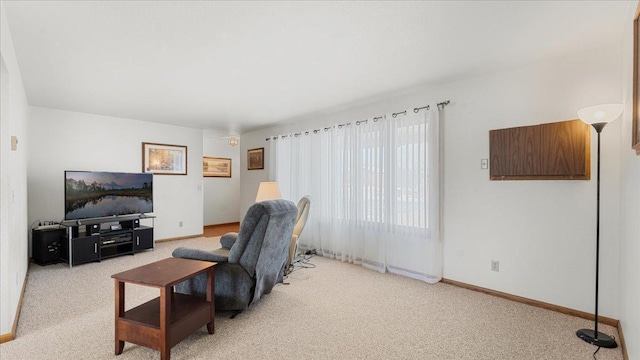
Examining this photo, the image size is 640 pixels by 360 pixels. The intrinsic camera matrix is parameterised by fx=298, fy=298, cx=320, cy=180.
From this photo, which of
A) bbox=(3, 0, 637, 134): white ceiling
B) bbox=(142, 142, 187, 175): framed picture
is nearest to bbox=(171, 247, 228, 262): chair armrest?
bbox=(3, 0, 637, 134): white ceiling

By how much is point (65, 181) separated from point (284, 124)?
11.5ft

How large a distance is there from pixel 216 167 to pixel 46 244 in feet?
14.4

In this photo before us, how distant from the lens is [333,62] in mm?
2879

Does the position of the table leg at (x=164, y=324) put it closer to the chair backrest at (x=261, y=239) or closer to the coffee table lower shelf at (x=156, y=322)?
the coffee table lower shelf at (x=156, y=322)

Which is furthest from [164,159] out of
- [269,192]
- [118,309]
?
[118,309]

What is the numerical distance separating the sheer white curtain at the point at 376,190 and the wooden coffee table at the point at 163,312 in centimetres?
244

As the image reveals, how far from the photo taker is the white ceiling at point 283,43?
79.4 inches

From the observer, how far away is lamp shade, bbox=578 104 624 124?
2141 mm

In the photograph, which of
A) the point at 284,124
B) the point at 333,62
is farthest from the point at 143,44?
the point at 284,124

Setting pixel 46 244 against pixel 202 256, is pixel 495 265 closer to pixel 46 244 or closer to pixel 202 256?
pixel 202 256

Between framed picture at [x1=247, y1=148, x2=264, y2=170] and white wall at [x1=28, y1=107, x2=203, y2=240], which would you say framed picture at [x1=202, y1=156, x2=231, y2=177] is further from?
framed picture at [x1=247, y1=148, x2=264, y2=170]

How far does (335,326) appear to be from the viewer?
2.48 metres

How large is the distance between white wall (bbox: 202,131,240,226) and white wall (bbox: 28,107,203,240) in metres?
1.66

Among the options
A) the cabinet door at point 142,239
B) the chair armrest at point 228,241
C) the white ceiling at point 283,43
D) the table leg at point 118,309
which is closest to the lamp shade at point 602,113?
the white ceiling at point 283,43
